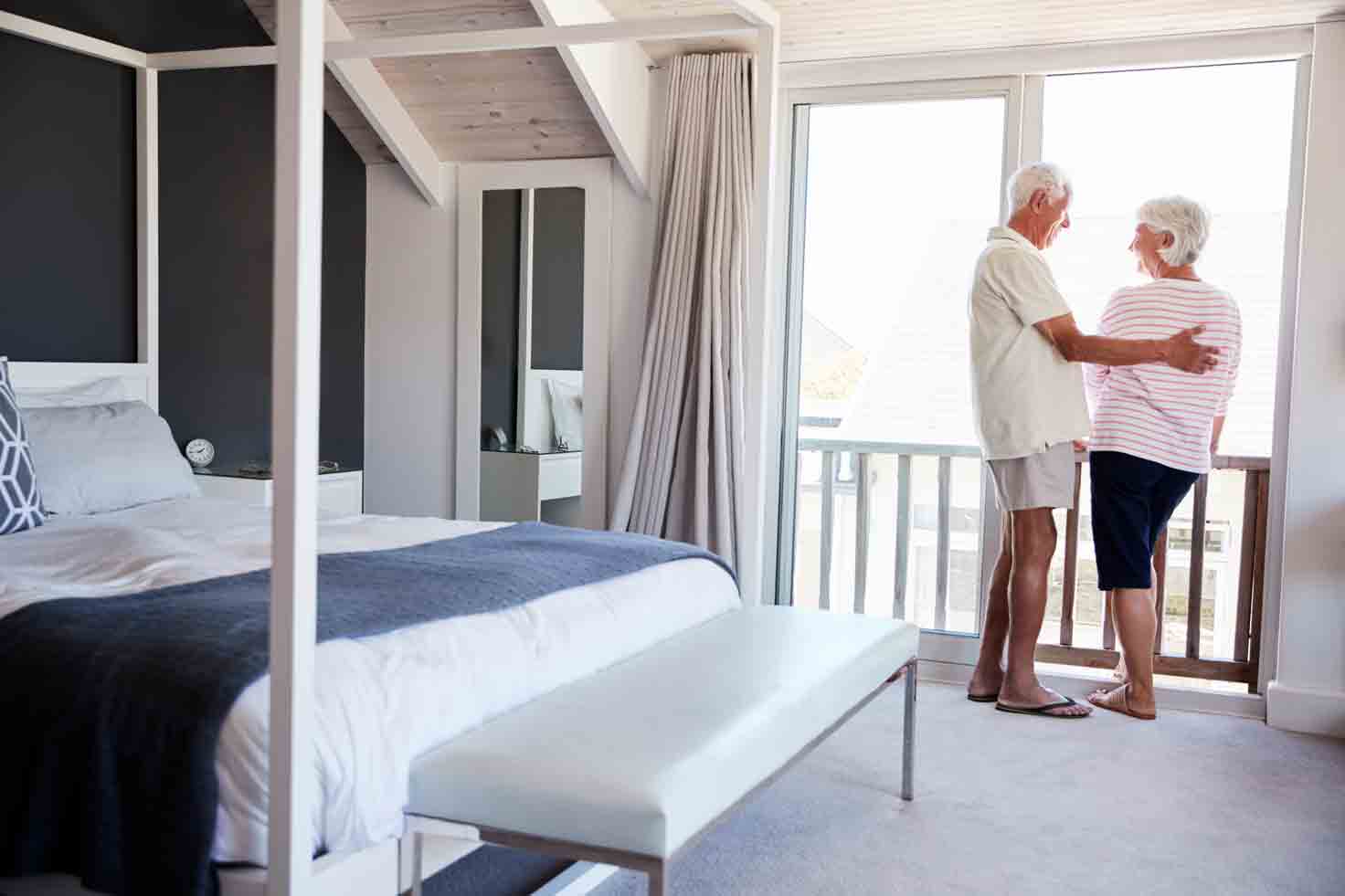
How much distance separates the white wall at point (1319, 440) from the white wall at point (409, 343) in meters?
3.16

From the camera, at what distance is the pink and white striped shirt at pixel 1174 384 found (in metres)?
4.02

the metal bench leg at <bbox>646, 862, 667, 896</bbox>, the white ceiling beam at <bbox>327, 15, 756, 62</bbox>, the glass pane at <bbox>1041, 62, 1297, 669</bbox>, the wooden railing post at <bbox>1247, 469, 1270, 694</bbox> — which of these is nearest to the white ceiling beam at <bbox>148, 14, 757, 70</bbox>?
the white ceiling beam at <bbox>327, 15, 756, 62</bbox>

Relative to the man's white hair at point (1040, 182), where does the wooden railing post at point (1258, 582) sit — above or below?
below

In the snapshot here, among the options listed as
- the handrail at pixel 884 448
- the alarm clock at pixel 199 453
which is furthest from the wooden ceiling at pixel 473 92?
the alarm clock at pixel 199 453

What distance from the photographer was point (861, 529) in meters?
5.33

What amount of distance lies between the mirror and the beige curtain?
422mm

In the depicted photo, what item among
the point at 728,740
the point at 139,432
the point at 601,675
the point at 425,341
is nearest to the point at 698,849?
the point at 601,675

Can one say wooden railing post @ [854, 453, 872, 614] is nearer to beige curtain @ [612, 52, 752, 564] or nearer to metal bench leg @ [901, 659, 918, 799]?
beige curtain @ [612, 52, 752, 564]

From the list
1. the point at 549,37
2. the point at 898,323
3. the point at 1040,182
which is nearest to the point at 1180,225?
the point at 1040,182

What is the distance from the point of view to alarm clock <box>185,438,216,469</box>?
4508 mm

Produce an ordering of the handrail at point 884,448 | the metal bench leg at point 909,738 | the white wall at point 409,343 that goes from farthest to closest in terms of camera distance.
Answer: the white wall at point 409,343 < the handrail at point 884,448 < the metal bench leg at point 909,738

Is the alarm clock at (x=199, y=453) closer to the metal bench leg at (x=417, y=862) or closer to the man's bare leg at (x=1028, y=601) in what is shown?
the man's bare leg at (x=1028, y=601)

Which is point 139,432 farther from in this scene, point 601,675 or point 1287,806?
point 1287,806

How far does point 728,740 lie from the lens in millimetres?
2098
